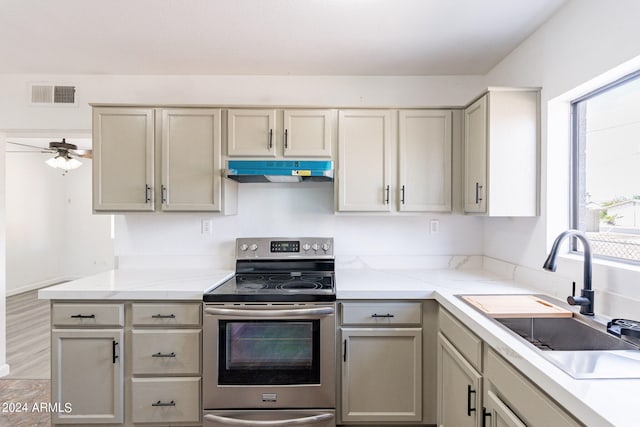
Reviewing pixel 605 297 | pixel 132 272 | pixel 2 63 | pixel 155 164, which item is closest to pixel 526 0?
pixel 605 297

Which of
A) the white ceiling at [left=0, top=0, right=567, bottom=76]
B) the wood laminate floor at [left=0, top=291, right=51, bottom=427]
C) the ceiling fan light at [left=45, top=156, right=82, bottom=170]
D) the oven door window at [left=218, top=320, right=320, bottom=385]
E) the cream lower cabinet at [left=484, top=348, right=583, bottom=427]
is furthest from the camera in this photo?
the ceiling fan light at [left=45, top=156, right=82, bottom=170]

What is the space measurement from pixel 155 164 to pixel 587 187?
8.80 feet

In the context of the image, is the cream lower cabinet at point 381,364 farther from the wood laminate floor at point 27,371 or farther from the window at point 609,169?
the wood laminate floor at point 27,371

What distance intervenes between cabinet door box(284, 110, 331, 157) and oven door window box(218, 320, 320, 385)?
1.15 meters

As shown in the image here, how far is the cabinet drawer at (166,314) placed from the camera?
1.89 meters

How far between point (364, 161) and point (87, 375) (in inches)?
85.5

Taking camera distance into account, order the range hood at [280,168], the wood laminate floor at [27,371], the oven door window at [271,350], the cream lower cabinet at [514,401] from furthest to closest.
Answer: the wood laminate floor at [27,371] < the range hood at [280,168] < the oven door window at [271,350] < the cream lower cabinet at [514,401]

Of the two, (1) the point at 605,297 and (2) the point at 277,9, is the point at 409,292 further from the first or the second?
A: (2) the point at 277,9

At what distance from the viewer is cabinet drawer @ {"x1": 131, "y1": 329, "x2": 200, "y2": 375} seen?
189 cm

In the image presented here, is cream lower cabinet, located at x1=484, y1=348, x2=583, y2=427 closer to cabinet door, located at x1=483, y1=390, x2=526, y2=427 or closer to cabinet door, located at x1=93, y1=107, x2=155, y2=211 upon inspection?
cabinet door, located at x1=483, y1=390, x2=526, y2=427

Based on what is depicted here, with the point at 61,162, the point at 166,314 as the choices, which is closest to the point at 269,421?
the point at 166,314

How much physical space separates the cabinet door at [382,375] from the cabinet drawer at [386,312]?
48 millimetres

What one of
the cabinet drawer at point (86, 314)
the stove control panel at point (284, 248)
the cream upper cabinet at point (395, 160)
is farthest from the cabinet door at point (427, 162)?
the cabinet drawer at point (86, 314)

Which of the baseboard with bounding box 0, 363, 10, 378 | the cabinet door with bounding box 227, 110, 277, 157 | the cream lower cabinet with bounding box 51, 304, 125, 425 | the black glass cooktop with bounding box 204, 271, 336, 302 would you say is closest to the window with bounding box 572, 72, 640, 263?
the black glass cooktop with bounding box 204, 271, 336, 302
